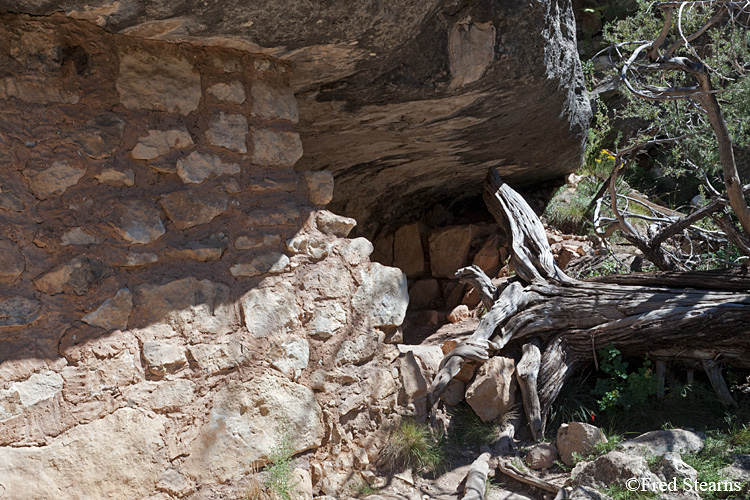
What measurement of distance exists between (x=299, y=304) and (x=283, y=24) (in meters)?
1.04

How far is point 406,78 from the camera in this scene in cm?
307

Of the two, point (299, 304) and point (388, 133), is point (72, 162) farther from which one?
point (388, 133)

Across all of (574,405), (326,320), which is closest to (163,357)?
(326,320)

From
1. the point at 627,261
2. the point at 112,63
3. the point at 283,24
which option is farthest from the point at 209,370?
the point at 627,261

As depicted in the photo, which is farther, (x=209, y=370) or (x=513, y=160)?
(x=513, y=160)

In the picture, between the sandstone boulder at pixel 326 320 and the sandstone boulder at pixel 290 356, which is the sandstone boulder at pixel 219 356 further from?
the sandstone boulder at pixel 326 320

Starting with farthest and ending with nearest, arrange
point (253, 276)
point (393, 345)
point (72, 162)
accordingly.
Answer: point (393, 345) → point (253, 276) → point (72, 162)

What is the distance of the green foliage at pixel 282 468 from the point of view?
217 centimetres

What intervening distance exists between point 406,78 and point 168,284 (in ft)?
5.26

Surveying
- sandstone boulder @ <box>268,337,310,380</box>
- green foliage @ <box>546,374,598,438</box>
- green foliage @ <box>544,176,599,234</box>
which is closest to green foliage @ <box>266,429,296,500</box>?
sandstone boulder @ <box>268,337,310,380</box>

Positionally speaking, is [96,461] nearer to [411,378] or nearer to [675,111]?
[411,378]

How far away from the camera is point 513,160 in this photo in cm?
483

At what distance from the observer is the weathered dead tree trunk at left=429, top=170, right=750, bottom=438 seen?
311 cm

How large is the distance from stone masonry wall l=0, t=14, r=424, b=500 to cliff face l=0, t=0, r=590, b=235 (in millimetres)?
220
